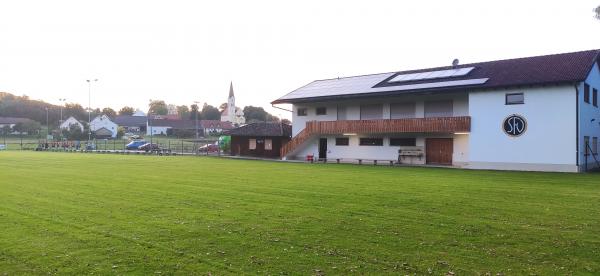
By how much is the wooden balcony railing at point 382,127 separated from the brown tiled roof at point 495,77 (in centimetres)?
196

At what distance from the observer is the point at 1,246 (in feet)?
24.8

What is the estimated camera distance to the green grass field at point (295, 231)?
6.63 m

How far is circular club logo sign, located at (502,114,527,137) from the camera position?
90.9 ft

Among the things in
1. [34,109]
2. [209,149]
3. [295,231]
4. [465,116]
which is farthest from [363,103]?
[34,109]

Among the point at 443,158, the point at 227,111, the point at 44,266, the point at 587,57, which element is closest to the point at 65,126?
the point at 227,111

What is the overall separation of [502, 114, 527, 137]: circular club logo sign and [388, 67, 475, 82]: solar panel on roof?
5.28 metres

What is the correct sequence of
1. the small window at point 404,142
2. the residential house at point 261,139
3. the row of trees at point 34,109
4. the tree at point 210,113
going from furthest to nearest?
the tree at point 210,113 → the row of trees at point 34,109 → the residential house at point 261,139 → the small window at point 404,142

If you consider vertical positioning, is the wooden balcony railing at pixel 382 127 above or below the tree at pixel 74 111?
below

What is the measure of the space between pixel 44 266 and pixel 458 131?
27348 mm

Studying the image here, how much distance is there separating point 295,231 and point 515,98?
77.0 feet

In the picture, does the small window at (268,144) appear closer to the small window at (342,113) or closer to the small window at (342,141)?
the small window at (342,141)

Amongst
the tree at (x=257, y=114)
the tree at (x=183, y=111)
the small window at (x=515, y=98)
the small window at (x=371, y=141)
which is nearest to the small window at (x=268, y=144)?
the small window at (x=371, y=141)

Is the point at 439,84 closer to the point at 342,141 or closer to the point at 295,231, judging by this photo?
the point at 342,141

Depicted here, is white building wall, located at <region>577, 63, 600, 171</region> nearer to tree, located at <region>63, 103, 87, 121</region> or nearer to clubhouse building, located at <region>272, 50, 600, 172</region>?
clubhouse building, located at <region>272, 50, 600, 172</region>
